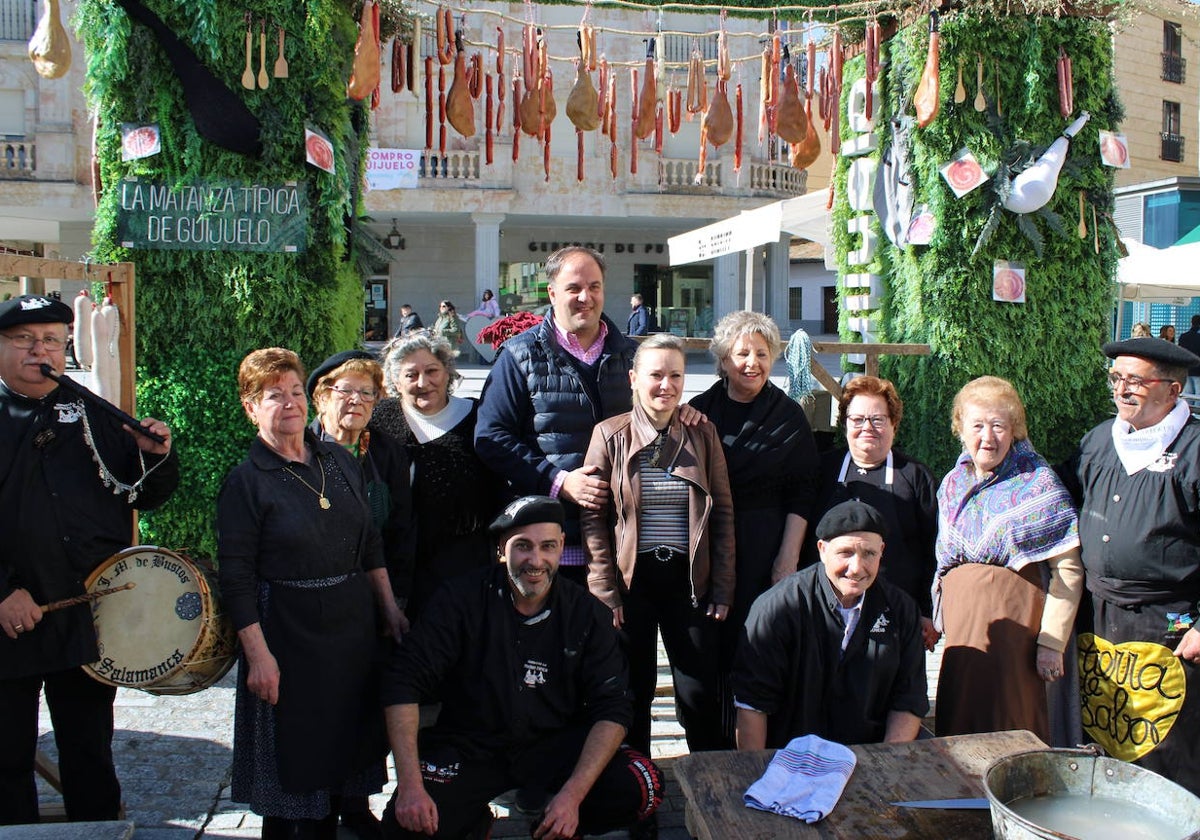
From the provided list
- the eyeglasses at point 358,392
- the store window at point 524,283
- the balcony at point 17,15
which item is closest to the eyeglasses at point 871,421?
the eyeglasses at point 358,392

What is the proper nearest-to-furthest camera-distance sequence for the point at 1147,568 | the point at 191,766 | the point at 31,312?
the point at 31,312 < the point at 1147,568 < the point at 191,766

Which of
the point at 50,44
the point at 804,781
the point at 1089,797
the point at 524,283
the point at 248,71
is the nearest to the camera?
the point at 1089,797

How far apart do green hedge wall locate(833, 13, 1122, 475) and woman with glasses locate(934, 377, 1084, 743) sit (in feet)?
8.74

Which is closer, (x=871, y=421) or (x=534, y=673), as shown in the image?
(x=534, y=673)

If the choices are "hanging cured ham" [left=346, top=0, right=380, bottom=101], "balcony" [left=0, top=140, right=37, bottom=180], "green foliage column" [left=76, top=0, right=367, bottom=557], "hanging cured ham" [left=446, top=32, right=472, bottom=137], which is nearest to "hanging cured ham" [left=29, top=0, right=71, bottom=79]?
"green foliage column" [left=76, top=0, right=367, bottom=557]

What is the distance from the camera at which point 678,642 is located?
362 cm

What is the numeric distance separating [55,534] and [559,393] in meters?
1.73

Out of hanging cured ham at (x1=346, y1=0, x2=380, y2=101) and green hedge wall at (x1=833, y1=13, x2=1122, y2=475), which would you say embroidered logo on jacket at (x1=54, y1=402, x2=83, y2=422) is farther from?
green hedge wall at (x1=833, y1=13, x2=1122, y2=475)

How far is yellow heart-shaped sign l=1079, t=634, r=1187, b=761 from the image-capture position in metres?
3.37

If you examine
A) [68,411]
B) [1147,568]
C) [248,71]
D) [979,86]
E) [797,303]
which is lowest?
[1147,568]

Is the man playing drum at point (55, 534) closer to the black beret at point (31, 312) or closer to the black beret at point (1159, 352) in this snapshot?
the black beret at point (31, 312)

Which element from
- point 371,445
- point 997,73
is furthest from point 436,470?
point 997,73

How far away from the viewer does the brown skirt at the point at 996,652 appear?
3.38 m

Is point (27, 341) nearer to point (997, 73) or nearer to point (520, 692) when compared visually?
point (520, 692)
